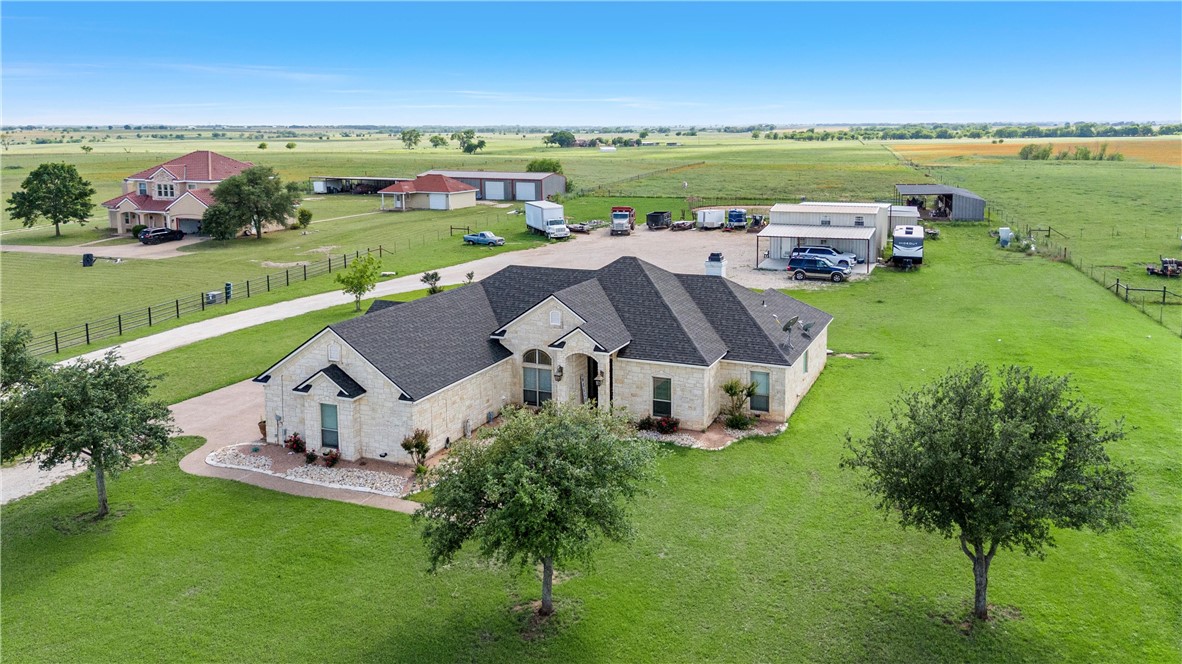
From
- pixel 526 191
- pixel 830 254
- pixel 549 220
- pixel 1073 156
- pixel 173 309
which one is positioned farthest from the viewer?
pixel 1073 156

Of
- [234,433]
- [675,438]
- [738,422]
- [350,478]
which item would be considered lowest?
[350,478]

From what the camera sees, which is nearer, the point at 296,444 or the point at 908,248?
the point at 296,444

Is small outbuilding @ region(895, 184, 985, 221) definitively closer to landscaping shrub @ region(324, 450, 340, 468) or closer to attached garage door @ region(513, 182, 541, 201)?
attached garage door @ region(513, 182, 541, 201)

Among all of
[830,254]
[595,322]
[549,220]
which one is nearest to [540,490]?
[595,322]

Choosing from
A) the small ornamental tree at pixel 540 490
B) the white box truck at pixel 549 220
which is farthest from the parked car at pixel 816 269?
the small ornamental tree at pixel 540 490

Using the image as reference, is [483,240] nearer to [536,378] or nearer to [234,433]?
[536,378]

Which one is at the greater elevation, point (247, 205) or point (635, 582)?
point (247, 205)

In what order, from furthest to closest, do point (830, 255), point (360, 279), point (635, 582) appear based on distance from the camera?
point (830, 255) → point (360, 279) → point (635, 582)

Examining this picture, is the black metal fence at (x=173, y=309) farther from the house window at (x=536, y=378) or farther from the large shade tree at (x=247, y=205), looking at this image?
the house window at (x=536, y=378)
